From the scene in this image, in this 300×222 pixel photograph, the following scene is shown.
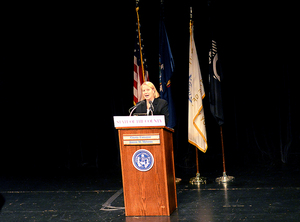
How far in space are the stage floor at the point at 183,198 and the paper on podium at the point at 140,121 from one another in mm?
848

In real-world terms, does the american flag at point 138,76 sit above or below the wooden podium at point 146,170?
above

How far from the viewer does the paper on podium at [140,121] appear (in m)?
2.93

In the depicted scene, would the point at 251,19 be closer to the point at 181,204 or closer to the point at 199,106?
the point at 199,106

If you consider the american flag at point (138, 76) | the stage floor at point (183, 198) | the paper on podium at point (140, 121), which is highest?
the american flag at point (138, 76)

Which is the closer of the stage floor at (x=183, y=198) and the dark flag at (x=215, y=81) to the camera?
the stage floor at (x=183, y=198)

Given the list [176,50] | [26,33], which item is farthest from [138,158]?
[26,33]

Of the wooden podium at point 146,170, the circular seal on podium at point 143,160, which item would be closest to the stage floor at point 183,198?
the wooden podium at point 146,170

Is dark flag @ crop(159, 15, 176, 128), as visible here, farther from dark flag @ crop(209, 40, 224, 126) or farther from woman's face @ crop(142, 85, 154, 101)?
woman's face @ crop(142, 85, 154, 101)

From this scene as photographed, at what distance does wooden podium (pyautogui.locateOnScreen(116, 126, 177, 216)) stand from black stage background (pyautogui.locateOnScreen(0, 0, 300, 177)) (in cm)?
257

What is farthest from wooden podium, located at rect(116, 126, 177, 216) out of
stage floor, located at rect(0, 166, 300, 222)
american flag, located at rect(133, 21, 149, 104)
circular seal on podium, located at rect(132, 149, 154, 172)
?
american flag, located at rect(133, 21, 149, 104)

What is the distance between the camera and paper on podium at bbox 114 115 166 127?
2934mm

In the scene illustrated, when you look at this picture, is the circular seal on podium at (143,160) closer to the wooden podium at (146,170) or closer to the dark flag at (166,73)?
the wooden podium at (146,170)

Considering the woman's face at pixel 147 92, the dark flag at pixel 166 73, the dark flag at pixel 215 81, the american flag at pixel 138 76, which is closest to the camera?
the woman's face at pixel 147 92

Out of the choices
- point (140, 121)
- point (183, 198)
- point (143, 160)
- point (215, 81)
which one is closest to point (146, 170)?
point (143, 160)
